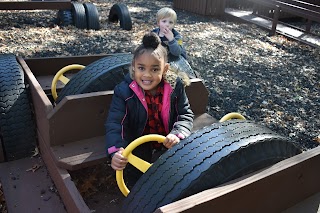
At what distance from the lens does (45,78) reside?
A: 383 cm

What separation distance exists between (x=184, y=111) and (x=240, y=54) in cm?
516

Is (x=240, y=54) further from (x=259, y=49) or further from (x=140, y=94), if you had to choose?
(x=140, y=94)

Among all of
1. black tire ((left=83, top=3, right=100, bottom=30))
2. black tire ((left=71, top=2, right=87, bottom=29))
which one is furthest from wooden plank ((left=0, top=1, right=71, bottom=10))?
black tire ((left=83, top=3, right=100, bottom=30))

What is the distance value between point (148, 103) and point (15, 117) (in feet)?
3.96

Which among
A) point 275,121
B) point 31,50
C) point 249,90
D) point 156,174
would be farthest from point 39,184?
point 31,50

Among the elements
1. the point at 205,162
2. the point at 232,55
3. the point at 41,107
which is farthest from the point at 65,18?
the point at 205,162

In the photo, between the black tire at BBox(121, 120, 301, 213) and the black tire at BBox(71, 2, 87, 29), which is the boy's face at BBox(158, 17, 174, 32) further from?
the black tire at BBox(71, 2, 87, 29)

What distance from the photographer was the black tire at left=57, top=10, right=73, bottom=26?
832cm

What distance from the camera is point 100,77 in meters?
2.93

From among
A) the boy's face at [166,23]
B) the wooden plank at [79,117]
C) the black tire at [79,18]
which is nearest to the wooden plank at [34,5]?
the black tire at [79,18]

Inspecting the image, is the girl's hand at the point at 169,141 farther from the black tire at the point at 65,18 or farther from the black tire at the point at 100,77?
the black tire at the point at 65,18

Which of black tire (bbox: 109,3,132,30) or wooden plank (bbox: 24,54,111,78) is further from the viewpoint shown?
black tire (bbox: 109,3,132,30)

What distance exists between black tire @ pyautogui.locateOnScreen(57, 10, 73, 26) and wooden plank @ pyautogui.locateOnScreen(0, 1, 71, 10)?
117 mm

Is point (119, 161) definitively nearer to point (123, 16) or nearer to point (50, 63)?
point (50, 63)
